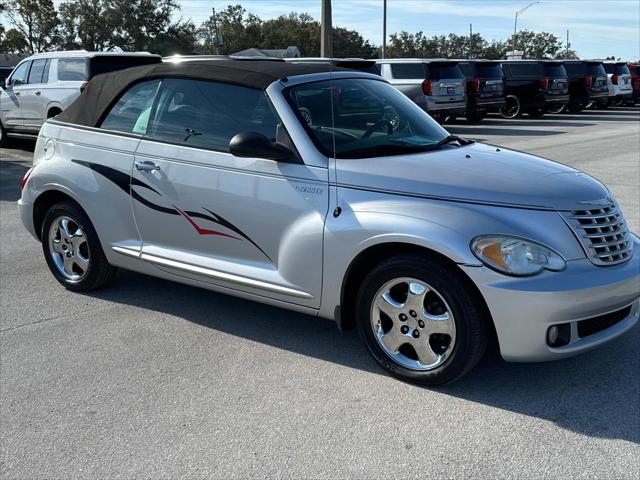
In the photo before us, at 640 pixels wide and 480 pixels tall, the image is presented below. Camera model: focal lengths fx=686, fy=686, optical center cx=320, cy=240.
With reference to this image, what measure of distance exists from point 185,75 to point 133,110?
530 millimetres

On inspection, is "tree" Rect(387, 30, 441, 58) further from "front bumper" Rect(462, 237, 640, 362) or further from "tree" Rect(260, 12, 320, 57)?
"front bumper" Rect(462, 237, 640, 362)

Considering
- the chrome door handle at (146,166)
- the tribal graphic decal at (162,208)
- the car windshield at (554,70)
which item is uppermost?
the car windshield at (554,70)

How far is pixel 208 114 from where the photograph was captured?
14.7 feet

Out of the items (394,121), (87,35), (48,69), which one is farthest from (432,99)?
(87,35)

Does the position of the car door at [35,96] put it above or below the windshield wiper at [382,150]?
above

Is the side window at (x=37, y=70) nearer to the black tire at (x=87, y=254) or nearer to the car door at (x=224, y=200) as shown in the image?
the black tire at (x=87, y=254)

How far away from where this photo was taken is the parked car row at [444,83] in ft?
41.2

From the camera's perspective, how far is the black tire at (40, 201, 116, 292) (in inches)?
200

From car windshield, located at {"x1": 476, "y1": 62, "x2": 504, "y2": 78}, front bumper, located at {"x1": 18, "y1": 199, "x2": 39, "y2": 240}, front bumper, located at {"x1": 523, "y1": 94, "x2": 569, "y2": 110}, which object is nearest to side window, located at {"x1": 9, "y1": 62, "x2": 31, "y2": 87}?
front bumper, located at {"x1": 18, "y1": 199, "x2": 39, "y2": 240}

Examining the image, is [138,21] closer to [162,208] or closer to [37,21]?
[37,21]

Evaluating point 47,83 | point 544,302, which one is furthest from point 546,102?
point 544,302

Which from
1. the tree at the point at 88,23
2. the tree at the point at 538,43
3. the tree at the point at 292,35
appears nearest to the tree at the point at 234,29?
the tree at the point at 292,35

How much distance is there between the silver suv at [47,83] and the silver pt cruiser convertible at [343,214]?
7.58 metres

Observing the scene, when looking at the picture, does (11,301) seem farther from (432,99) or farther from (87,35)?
(87,35)
